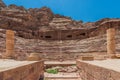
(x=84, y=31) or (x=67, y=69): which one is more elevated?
(x=84, y=31)

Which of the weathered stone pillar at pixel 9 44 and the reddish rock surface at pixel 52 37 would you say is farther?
the reddish rock surface at pixel 52 37

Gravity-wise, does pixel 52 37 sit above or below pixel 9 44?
above

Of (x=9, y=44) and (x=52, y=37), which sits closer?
(x=9, y=44)

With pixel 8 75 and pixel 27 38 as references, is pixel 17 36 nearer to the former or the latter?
pixel 27 38

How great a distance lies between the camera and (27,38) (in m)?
35.3

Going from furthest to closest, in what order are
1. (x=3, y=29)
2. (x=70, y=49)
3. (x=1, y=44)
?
(x=3, y=29), (x=70, y=49), (x=1, y=44)

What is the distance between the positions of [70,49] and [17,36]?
11.3m

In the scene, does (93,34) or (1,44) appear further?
(93,34)

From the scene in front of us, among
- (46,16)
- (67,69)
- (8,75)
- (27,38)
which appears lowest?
(67,69)

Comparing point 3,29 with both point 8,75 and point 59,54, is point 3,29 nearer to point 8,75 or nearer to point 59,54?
point 59,54

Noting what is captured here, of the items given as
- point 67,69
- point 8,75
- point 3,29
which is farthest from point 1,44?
point 8,75

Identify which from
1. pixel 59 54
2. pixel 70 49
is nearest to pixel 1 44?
pixel 59 54

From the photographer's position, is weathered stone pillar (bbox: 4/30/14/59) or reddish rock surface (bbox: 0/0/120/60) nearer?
weathered stone pillar (bbox: 4/30/14/59)

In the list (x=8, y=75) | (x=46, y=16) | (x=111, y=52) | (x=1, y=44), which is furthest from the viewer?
(x=46, y=16)
